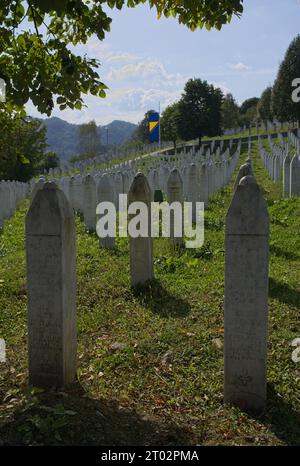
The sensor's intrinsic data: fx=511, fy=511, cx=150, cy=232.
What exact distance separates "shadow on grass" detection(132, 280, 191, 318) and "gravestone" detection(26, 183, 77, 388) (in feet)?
7.21

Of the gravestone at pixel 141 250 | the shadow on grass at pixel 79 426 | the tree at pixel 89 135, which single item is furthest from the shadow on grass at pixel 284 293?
the tree at pixel 89 135

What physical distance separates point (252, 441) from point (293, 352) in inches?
65.0

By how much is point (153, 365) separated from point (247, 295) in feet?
4.96

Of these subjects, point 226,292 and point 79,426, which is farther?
point 226,292

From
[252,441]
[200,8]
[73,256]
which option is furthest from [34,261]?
[200,8]

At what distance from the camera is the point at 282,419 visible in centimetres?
405

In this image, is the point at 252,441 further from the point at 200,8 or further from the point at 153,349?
the point at 200,8

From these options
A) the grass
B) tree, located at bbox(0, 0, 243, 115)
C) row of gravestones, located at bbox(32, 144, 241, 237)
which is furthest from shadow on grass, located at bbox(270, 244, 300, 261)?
tree, located at bbox(0, 0, 243, 115)

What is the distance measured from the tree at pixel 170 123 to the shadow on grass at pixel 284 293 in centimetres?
6385

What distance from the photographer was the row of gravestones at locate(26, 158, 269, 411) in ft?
13.5

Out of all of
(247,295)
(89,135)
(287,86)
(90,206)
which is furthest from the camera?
(89,135)

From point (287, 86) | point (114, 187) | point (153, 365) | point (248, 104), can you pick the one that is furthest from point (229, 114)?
point (153, 365)

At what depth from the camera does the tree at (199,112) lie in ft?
224

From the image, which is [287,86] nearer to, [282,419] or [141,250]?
[141,250]
